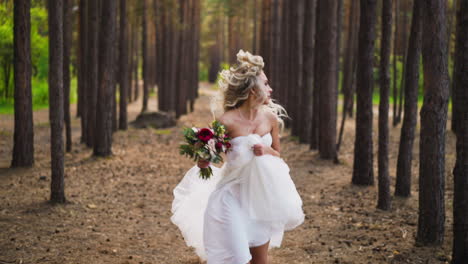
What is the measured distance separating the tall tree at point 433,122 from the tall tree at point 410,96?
6.08ft

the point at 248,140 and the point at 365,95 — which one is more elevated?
the point at 248,140

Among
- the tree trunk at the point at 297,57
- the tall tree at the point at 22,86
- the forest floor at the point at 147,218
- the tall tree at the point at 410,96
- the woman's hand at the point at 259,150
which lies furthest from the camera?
the tree trunk at the point at 297,57

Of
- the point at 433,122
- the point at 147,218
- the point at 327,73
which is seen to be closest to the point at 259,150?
the point at 433,122

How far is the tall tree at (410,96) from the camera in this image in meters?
7.81

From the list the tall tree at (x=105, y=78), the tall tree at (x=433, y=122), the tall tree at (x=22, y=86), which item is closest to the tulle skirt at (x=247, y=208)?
the tall tree at (x=433, y=122)

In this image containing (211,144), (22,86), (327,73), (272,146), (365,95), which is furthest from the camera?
(327,73)

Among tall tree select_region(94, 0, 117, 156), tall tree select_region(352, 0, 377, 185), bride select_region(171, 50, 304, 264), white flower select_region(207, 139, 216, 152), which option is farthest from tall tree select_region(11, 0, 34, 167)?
white flower select_region(207, 139, 216, 152)

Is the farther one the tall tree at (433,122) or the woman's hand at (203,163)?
the tall tree at (433,122)

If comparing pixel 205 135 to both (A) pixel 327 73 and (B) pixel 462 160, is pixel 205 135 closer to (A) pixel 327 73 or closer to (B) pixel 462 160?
(B) pixel 462 160

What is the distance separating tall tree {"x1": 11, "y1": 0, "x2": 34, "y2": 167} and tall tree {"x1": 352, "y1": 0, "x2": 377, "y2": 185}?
677 centimetres

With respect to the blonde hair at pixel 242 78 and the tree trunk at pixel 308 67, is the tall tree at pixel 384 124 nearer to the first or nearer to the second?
the blonde hair at pixel 242 78

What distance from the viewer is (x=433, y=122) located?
591 centimetres

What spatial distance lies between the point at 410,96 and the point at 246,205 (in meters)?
4.85

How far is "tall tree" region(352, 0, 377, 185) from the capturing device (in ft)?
29.8
